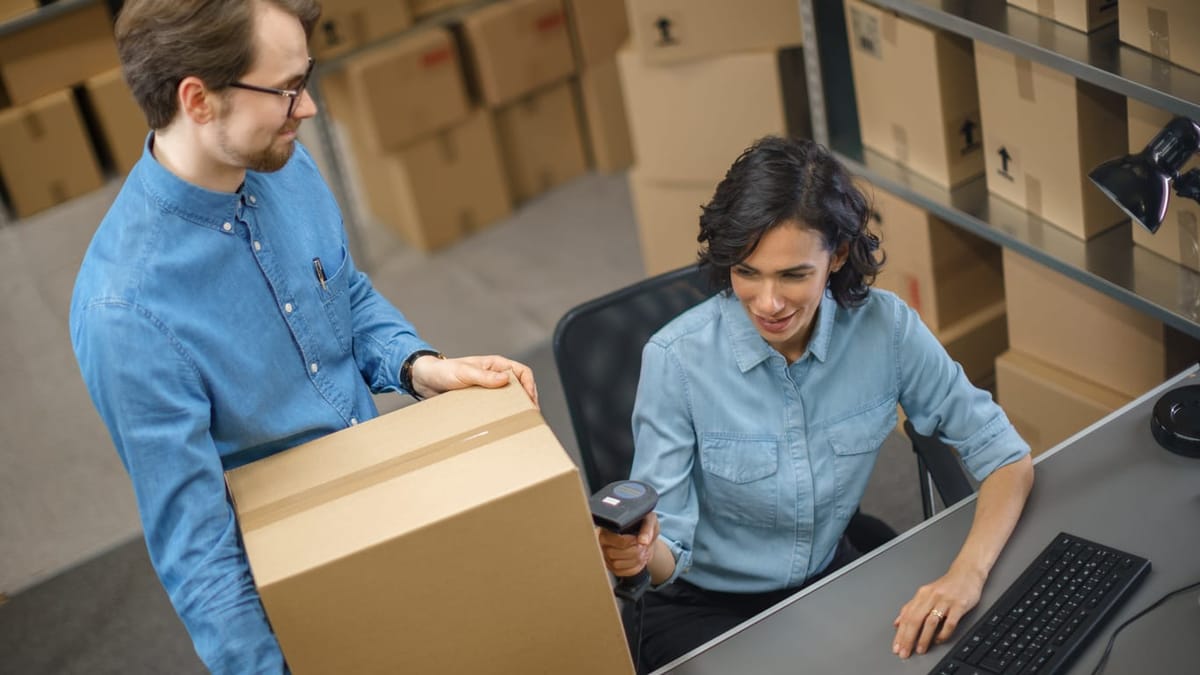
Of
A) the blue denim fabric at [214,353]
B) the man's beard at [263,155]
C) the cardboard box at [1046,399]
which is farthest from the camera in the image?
the cardboard box at [1046,399]

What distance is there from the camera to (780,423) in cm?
174

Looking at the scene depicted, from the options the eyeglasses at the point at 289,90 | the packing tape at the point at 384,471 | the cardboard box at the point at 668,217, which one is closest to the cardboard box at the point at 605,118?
the cardboard box at the point at 668,217

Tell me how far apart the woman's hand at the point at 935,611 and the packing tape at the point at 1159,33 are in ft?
3.24

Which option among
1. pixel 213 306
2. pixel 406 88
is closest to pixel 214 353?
pixel 213 306

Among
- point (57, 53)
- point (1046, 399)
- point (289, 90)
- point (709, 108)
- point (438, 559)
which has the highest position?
point (289, 90)

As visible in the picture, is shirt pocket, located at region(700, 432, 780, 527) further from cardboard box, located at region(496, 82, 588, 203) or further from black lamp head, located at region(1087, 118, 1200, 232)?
cardboard box, located at region(496, 82, 588, 203)

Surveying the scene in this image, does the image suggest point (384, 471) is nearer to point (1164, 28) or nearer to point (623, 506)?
point (623, 506)

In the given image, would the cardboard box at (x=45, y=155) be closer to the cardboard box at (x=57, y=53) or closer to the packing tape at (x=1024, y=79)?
the cardboard box at (x=57, y=53)

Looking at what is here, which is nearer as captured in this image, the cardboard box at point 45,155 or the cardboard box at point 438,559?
the cardboard box at point 438,559

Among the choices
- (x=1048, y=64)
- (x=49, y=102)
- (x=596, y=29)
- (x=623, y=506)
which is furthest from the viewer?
(x=596, y=29)

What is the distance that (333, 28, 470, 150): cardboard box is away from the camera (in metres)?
3.89

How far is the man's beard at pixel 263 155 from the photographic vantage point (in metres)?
1.45

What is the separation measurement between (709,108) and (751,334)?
1.54 metres

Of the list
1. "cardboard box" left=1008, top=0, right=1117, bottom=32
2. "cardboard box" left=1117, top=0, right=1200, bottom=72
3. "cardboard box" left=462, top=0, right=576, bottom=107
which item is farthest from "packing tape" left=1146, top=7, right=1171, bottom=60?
"cardboard box" left=462, top=0, right=576, bottom=107
